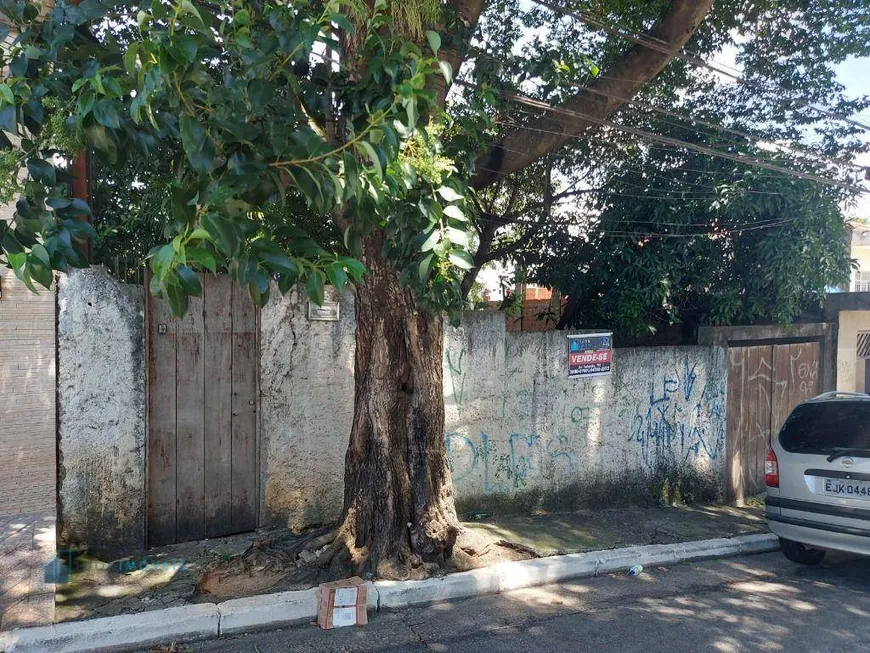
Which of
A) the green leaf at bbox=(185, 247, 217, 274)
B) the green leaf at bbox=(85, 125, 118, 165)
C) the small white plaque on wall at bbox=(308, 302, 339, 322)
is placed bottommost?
the small white plaque on wall at bbox=(308, 302, 339, 322)

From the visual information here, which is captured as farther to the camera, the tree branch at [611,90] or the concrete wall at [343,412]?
the tree branch at [611,90]

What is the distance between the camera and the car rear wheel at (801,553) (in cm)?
608

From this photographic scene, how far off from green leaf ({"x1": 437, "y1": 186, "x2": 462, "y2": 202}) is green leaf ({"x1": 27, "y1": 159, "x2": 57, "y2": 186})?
2.17m

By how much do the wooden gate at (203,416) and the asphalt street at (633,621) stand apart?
5.71 feet

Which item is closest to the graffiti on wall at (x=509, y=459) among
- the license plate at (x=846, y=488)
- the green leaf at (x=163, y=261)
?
the license plate at (x=846, y=488)

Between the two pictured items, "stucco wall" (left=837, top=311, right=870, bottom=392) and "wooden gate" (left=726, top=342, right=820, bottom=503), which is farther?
"stucco wall" (left=837, top=311, right=870, bottom=392)

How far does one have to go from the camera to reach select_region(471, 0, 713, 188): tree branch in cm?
662

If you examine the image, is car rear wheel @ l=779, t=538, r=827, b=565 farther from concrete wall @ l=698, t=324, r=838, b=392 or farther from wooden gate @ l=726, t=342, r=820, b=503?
concrete wall @ l=698, t=324, r=838, b=392

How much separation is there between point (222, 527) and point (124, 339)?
72.7 inches

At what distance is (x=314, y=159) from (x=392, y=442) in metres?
2.49

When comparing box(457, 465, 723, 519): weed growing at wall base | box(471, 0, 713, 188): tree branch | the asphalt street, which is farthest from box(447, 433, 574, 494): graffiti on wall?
box(471, 0, 713, 188): tree branch

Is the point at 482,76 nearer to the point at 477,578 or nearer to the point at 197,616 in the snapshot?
the point at 477,578

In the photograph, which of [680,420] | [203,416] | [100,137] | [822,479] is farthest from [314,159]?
[680,420]

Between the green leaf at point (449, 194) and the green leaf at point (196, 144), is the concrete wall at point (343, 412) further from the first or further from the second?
the green leaf at point (196, 144)
